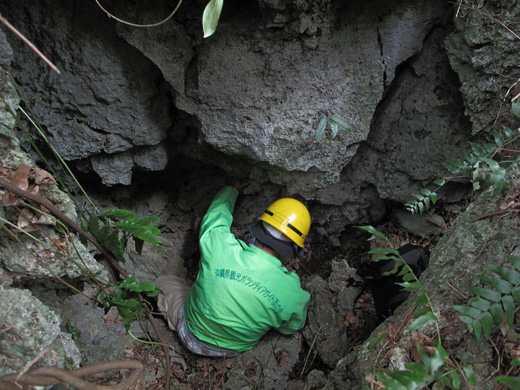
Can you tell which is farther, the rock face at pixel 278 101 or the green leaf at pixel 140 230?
the rock face at pixel 278 101

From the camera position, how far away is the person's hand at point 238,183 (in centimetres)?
315

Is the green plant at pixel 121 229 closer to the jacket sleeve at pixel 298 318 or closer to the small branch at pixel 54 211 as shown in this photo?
the small branch at pixel 54 211

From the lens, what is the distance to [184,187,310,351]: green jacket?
8.29 ft

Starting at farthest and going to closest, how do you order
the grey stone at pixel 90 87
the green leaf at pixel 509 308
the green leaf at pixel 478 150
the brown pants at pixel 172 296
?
the brown pants at pixel 172 296
the grey stone at pixel 90 87
the green leaf at pixel 478 150
the green leaf at pixel 509 308

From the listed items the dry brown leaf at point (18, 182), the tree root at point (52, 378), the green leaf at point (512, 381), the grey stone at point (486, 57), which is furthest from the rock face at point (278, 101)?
the green leaf at point (512, 381)

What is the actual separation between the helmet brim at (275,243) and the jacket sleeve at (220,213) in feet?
0.83

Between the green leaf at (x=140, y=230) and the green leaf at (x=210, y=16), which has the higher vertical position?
the green leaf at (x=210, y=16)

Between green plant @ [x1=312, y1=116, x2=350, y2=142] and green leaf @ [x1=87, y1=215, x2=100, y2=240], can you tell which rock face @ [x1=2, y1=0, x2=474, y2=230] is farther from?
green leaf @ [x1=87, y1=215, x2=100, y2=240]

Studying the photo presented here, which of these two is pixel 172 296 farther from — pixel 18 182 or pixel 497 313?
pixel 497 313

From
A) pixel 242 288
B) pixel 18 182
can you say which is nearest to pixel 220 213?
pixel 242 288

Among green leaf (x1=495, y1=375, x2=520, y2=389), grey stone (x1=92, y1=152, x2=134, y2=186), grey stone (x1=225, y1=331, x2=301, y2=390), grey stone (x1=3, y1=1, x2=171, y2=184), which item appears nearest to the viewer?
green leaf (x1=495, y1=375, x2=520, y2=389)

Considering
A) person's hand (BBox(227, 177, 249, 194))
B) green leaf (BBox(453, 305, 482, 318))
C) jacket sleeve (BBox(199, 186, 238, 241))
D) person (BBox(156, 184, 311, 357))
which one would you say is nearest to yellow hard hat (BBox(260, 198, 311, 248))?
person (BBox(156, 184, 311, 357))

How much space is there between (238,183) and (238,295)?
3.43ft

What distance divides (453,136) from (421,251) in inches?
33.6
